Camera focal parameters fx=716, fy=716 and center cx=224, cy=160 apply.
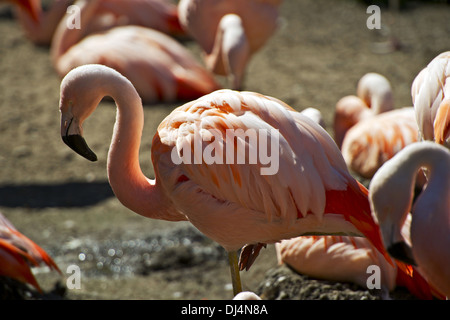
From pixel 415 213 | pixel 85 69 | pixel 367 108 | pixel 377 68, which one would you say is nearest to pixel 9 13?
pixel 377 68

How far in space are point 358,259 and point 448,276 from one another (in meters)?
0.97

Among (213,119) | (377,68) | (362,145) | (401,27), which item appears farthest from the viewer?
(401,27)

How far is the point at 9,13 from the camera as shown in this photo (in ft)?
31.0

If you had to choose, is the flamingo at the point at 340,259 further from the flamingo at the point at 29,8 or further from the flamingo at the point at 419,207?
the flamingo at the point at 29,8

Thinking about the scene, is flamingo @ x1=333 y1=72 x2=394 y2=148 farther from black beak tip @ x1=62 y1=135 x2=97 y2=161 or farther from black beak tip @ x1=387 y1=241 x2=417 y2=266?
black beak tip @ x1=387 y1=241 x2=417 y2=266

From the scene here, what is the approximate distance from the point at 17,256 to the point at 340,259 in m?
1.55

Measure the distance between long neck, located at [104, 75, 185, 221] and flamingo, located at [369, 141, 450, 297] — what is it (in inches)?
44.0

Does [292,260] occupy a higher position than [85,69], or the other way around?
[85,69]

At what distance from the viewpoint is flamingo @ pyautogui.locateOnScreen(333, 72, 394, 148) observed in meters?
4.97

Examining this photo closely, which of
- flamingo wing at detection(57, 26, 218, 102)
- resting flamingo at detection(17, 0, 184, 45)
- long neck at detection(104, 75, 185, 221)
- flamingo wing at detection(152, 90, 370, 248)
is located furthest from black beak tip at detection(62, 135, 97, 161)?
resting flamingo at detection(17, 0, 184, 45)

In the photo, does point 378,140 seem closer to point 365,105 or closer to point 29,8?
point 365,105

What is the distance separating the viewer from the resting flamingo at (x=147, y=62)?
661cm

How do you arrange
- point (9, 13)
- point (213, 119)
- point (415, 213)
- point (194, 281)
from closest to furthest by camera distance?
point (415, 213) < point (213, 119) < point (194, 281) < point (9, 13)

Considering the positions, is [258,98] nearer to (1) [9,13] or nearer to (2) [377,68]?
(2) [377,68]
